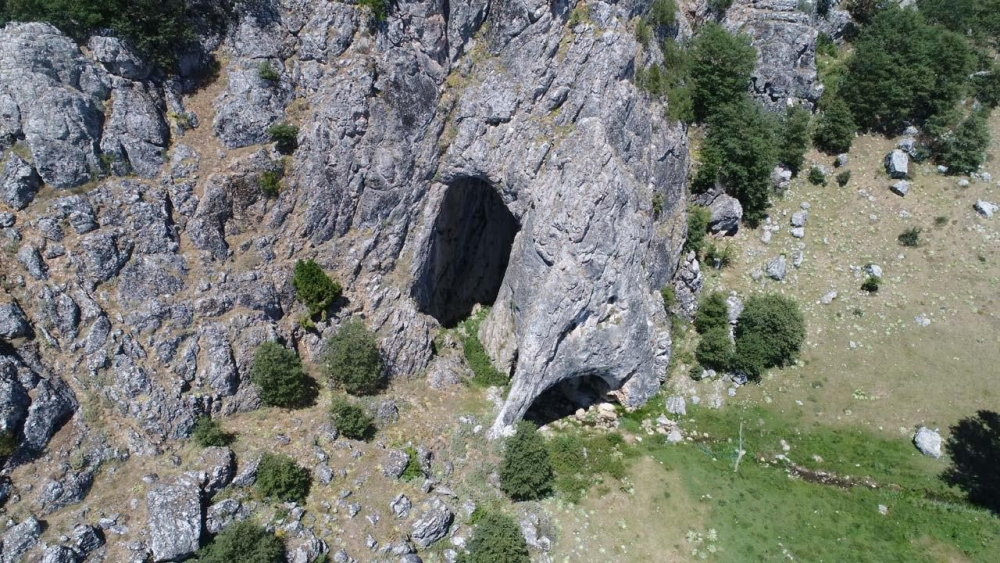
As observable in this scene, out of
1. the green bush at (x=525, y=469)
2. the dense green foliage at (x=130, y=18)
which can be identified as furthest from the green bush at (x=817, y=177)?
the dense green foliage at (x=130, y=18)

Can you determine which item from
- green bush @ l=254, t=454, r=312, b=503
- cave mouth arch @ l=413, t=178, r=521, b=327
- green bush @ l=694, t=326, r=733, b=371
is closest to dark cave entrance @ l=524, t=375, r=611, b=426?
green bush @ l=694, t=326, r=733, b=371

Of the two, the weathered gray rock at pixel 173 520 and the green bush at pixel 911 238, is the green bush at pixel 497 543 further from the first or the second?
the green bush at pixel 911 238

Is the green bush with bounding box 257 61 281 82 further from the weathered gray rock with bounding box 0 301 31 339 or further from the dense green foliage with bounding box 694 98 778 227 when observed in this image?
the dense green foliage with bounding box 694 98 778 227

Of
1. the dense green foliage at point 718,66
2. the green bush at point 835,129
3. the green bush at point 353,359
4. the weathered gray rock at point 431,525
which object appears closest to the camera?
the weathered gray rock at point 431,525

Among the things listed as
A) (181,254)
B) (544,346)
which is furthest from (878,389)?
(181,254)

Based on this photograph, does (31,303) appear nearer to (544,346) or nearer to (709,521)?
(544,346)

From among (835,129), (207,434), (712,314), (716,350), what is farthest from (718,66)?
(207,434)

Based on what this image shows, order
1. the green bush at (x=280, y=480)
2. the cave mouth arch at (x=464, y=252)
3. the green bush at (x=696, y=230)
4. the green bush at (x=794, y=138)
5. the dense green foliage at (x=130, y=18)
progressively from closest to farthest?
1. the green bush at (x=280, y=480)
2. the dense green foliage at (x=130, y=18)
3. the cave mouth arch at (x=464, y=252)
4. the green bush at (x=696, y=230)
5. the green bush at (x=794, y=138)
